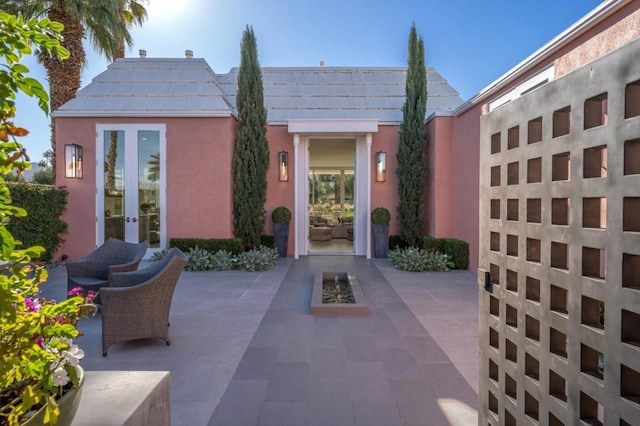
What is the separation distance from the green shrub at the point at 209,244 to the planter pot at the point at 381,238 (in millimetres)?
3500

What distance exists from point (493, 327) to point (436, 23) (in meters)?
9.78

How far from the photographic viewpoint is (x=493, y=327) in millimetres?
1829

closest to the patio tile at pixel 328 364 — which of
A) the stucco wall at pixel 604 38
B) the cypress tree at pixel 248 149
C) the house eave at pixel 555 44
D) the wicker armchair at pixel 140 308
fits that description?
the wicker armchair at pixel 140 308

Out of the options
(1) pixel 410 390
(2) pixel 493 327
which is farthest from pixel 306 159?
(2) pixel 493 327

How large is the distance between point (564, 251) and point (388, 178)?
853cm

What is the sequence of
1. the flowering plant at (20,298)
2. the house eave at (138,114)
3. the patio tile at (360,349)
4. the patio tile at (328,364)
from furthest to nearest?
the house eave at (138,114) < the patio tile at (360,349) < the patio tile at (328,364) < the flowering plant at (20,298)

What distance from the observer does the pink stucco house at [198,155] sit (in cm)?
859

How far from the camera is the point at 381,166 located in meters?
9.73

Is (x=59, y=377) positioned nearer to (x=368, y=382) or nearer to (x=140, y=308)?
(x=368, y=382)

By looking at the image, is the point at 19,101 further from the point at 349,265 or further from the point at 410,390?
the point at 349,265

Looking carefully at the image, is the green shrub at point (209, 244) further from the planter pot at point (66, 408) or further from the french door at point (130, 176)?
the planter pot at point (66, 408)

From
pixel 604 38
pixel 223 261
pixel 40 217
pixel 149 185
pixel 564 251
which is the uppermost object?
pixel 604 38

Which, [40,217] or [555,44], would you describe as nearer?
[555,44]

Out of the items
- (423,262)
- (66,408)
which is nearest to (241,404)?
(66,408)
